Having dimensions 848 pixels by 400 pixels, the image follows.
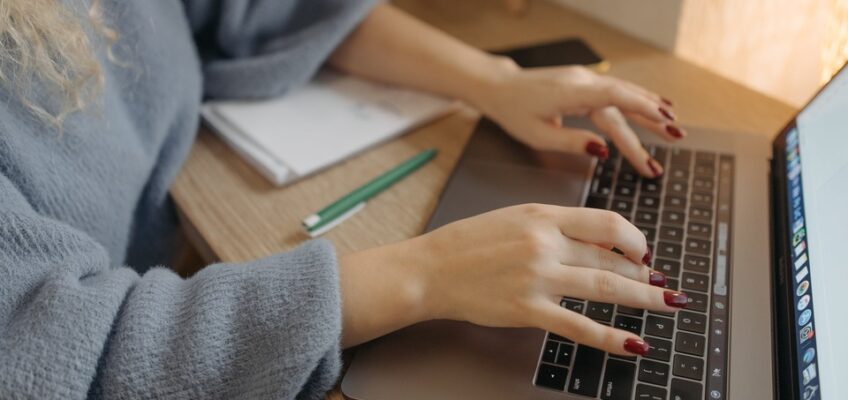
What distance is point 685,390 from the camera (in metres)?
0.46

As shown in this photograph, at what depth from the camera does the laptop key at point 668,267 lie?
1.81ft

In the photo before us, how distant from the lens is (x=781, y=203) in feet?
1.97

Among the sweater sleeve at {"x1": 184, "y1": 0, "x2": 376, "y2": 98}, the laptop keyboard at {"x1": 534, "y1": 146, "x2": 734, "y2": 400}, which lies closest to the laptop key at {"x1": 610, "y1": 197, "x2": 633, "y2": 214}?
the laptop keyboard at {"x1": 534, "y1": 146, "x2": 734, "y2": 400}

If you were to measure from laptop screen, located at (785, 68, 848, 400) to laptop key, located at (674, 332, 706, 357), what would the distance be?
0.06 m

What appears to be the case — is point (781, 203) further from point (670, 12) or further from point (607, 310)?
point (670, 12)

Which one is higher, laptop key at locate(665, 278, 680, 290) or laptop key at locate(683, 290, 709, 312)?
laptop key at locate(665, 278, 680, 290)

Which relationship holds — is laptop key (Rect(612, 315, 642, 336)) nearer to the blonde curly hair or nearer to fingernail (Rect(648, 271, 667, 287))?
fingernail (Rect(648, 271, 667, 287))

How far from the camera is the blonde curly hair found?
0.51 metres

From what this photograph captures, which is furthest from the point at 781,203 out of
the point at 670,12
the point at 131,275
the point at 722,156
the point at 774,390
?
the point at 131,275

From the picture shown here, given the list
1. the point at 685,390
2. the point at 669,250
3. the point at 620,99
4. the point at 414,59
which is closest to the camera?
the point at 685,390

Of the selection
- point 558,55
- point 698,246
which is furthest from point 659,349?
point 558,55

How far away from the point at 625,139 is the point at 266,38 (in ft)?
1.38

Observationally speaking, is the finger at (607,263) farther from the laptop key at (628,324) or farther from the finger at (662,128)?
the finger at (662,128)

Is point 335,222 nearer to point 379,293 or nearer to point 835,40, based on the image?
point 379,293
